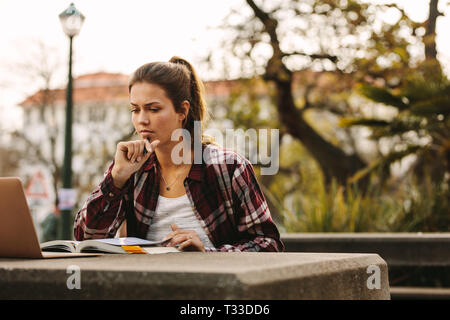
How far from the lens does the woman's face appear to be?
2863mm

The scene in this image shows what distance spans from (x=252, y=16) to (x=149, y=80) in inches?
437

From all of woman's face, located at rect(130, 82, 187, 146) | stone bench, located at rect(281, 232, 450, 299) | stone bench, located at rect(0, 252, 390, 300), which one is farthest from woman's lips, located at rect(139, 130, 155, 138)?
stone bench, located at rect(281, 232, 450, 299)

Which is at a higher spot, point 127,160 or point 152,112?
point 152,112

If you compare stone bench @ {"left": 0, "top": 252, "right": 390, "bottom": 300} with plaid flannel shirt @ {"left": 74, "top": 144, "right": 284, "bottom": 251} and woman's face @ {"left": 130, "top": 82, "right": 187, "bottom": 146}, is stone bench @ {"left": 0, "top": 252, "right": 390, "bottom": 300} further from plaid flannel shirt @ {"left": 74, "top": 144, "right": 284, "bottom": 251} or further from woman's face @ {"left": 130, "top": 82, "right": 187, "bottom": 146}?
woman's face @ {"left": 130, "top": 82, "right": 187, "bottom": 146}

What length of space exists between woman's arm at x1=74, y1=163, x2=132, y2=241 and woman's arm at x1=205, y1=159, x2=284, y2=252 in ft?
1.56

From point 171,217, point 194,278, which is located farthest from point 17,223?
point 171,217

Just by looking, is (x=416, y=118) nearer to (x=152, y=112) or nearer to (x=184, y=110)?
(x=184, y=110)

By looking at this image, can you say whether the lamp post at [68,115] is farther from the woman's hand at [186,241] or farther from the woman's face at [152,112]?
the woman's hand at [186,241]

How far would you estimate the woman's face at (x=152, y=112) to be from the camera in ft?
9.39

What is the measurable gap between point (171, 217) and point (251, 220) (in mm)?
395

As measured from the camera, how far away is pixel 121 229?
294cm

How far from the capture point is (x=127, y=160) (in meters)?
2.70

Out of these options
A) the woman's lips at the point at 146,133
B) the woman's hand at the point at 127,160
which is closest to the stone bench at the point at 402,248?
the woman's lips at the point at 146,133

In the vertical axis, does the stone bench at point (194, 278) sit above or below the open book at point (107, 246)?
above
